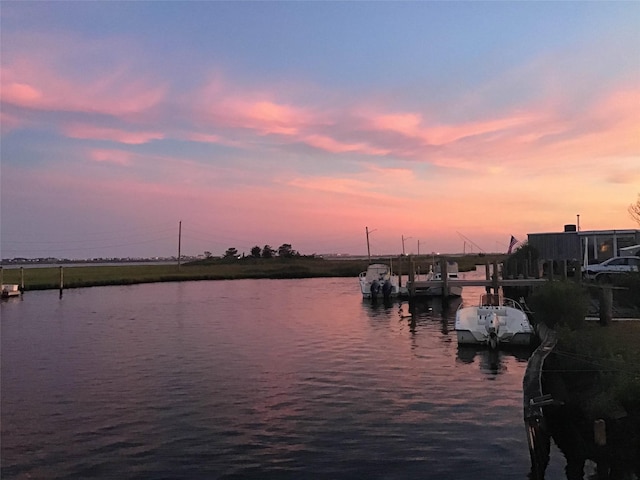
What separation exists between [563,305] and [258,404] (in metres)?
13.2

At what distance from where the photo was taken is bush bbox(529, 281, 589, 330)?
76.8ft

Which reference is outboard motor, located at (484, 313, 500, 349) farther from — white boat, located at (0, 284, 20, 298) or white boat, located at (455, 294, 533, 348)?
white boat, located at (0, 284, 20, 298)

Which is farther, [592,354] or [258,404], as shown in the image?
[258,404]

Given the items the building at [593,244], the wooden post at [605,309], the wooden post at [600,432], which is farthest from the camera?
the building at [593,244]

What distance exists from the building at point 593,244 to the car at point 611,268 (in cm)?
768

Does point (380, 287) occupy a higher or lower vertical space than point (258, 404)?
higher

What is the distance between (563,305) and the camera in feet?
77.5

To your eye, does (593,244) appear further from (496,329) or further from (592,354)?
(592,354)

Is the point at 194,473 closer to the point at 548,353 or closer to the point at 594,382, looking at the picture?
the point at 594,382

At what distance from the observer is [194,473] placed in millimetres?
12438

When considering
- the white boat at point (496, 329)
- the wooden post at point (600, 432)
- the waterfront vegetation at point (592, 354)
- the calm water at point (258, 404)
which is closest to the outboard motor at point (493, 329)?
the white boat at point (496, 329)

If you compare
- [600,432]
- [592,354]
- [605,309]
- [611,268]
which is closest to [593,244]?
[611,268]

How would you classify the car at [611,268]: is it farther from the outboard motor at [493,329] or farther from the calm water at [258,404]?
the outboard motor at [493,329]

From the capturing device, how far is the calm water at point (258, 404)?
12922mm
